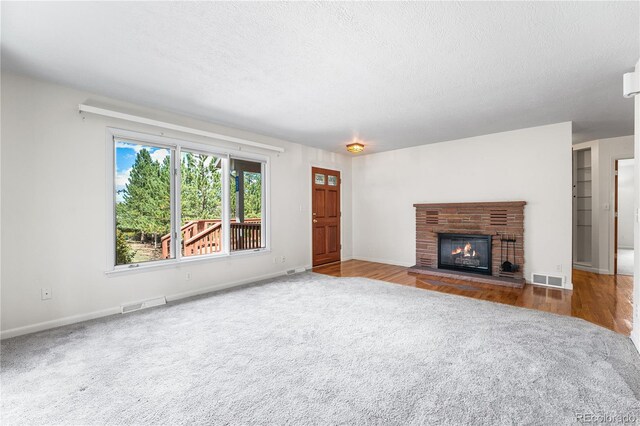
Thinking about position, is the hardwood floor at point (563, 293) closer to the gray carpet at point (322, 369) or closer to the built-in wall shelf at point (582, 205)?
the gray carpet at point (322, 369)

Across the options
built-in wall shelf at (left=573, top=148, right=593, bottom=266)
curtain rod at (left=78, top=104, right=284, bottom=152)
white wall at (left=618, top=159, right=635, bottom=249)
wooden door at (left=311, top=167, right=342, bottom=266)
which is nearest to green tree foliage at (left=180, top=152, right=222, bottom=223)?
curtain rod at (left=78, top=104, right=284, bottom=152)

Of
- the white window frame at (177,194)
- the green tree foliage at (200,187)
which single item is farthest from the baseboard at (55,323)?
the green tree foliage at (200,187)

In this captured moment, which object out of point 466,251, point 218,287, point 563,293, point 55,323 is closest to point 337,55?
point 218,287

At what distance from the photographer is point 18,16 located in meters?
1.93

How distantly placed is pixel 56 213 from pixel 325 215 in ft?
14.8

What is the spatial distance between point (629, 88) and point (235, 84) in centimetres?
378

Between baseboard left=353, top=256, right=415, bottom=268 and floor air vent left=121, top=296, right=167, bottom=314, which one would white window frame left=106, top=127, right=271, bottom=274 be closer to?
floor air vent left=121, top=296, right=167, bottom=314

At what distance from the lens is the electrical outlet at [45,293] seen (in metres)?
2.94

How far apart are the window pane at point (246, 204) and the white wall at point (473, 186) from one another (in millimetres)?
2805

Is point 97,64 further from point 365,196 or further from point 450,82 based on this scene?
point 365,196

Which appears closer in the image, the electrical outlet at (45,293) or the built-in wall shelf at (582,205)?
the electrical outlet at (45,293)

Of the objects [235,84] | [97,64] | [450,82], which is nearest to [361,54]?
[450,82]

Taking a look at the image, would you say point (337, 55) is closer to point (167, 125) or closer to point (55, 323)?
point (167, 125)

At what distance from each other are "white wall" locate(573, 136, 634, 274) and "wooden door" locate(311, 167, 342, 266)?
5.05 m
